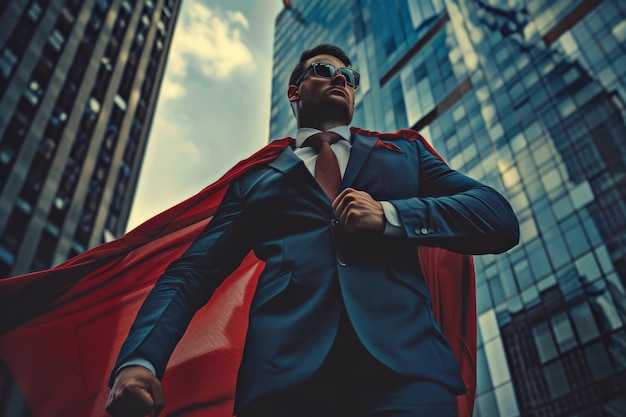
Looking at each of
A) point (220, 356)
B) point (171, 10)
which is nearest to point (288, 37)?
point (171, 10)

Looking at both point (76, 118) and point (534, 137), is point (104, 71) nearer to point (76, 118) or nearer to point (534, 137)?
point (76, 118)

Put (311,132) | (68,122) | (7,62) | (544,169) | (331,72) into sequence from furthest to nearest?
(68,122) → (544,169) → (7,62) → (331,72) → (311,132)

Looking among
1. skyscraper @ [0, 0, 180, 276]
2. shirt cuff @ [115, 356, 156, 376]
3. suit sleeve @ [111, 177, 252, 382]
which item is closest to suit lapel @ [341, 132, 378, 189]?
suit sleeve @ [111, 177, 252, 382]

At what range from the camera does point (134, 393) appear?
1.91 metres

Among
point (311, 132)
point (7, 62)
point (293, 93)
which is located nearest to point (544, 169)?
point (7, 62)

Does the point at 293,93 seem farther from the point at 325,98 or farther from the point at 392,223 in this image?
the point at 392,223

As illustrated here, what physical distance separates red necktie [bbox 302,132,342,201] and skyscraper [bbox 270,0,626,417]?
94.3 feet

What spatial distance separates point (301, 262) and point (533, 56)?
41204 millimetres

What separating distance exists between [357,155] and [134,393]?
137 cm

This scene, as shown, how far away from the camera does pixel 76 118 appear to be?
124ft

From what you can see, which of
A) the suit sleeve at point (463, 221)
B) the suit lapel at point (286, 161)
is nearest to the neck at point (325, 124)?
the suit lapel at point (286, 161)

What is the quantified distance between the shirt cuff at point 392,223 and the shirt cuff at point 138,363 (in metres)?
1.00

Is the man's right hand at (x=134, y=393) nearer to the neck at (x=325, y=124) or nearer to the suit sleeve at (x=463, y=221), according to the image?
the suit sleeve at (x=463, y=221)

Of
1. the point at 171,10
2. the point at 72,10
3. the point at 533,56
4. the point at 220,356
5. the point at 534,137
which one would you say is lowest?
the point at 220,356
